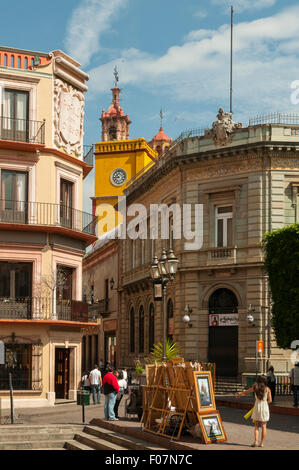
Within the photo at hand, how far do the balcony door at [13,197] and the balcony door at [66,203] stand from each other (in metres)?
1.86

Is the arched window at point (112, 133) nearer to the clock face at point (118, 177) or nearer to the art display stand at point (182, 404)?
the clock face at point (118, 177)

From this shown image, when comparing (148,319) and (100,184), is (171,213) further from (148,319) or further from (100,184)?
(100,184)

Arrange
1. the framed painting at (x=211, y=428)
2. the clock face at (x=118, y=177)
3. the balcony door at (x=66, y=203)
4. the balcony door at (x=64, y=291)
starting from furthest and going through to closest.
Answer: the clock face at (x=118, y=177), the balcony door at (x=66, y=203), the balcony door at (x=64, y=291), the framed painting at (x=211, y=428)

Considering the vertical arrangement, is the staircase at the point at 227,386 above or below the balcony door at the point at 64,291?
below

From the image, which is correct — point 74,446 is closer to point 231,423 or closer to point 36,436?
point 36,436

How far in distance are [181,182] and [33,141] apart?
1298 centimetres

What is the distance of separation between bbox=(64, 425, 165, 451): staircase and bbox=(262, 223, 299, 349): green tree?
11638 millimetres

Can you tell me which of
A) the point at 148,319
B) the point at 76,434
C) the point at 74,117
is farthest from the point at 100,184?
the point at 76,434

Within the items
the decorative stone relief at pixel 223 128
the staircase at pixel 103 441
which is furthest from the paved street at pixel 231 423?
the decorative stone relief at pixel 223 128

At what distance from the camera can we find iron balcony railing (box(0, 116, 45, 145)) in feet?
109

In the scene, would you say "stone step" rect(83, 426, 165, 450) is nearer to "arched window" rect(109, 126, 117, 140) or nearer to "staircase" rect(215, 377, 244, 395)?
"staircase" rect(215, 377, 244, 395)

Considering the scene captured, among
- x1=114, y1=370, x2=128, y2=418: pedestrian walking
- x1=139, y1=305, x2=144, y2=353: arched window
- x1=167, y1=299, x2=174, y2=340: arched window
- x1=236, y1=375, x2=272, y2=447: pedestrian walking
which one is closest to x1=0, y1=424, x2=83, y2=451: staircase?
x1=114, y1=370, x2=128, y2=418: pedestrian walking

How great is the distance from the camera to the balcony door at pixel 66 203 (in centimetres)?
3475

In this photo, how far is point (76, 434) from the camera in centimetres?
2266
